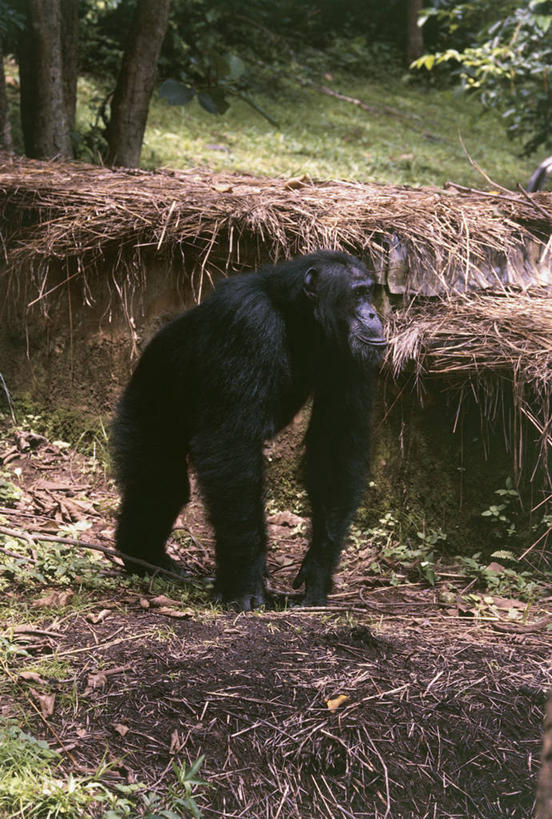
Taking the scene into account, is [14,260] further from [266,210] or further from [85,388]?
[266,210]

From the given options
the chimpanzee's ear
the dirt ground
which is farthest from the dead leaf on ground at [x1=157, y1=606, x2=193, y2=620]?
the chimpanzee's ear

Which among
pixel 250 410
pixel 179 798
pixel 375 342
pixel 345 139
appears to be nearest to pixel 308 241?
pixel 375 342

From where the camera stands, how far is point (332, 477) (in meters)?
4.31

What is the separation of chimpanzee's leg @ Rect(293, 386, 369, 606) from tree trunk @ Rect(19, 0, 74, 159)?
382cm

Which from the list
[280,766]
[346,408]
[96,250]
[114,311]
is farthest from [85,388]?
[280,766]

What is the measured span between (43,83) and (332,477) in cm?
430

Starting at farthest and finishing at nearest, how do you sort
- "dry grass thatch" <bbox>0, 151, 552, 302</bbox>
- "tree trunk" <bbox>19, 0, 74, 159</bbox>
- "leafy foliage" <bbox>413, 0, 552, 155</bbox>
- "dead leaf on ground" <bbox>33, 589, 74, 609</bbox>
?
"leafy foliage" <bbox>413, 0, 552, 155</bbox>, "tree trunk" <bbox>19, 0, 74, 159</bbox>, "dry grass thatch" <bbox>0, 151, 552, 302</bbox>, "dead leaf on ground" <bbox>33, 589, 74, 609</bbox>

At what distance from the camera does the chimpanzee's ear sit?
4172 millimetres

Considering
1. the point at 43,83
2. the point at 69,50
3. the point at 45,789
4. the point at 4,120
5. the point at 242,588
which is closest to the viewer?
the point at 45,789

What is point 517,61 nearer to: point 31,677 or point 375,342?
point 375,342

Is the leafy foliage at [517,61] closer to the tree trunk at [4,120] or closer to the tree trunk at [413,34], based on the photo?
the tree trunk at [4,120]

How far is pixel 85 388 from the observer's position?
18.8 ft

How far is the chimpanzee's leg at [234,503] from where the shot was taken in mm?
3986

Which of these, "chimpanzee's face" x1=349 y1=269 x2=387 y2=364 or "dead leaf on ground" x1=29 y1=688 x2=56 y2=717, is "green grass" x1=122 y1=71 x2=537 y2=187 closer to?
"chimpanzee's face" x1=349 y1=269 x2=387 y2=364
